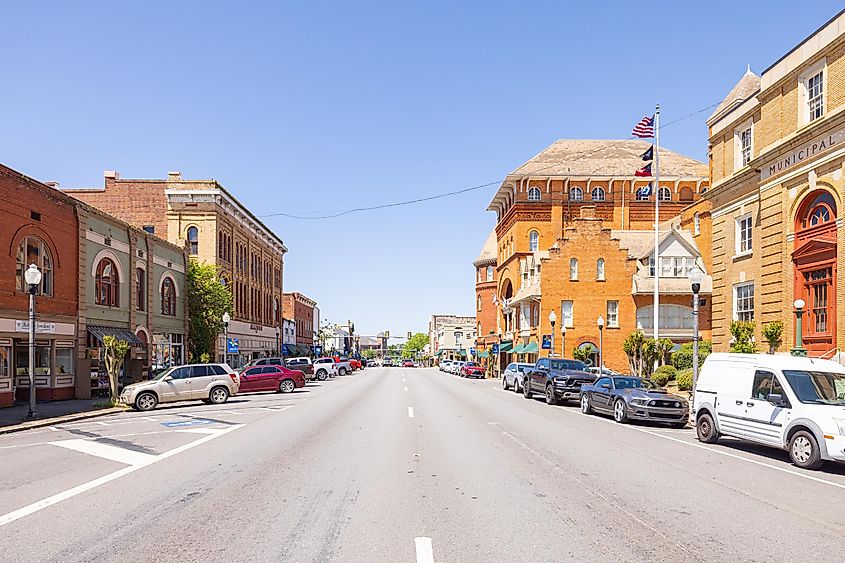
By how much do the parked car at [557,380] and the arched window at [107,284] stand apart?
20.4 metres

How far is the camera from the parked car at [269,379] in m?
36.8

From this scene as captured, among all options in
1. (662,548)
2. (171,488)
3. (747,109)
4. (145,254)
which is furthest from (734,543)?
(145,254)

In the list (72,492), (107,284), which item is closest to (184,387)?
(107,284)

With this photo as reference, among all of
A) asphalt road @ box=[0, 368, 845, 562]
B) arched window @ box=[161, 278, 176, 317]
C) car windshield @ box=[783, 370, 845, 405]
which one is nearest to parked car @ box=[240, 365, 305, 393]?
arched window @ box=[161, 278, 176, 317]

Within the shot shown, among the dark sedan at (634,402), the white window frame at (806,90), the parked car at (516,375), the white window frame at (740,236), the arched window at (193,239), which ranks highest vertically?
the white window frame at (806,90)

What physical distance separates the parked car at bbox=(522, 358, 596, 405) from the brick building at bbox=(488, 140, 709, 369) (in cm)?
2253

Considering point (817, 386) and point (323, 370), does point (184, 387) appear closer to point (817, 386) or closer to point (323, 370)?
point (817, 386)

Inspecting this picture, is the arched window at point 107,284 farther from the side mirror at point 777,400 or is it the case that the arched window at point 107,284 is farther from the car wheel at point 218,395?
the side mirror at point 777,400

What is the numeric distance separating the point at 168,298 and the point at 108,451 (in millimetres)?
30132

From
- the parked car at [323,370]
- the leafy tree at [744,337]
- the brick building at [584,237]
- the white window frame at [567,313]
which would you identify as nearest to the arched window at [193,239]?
the parked car at [323,370]

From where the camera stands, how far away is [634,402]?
20656 millimetres

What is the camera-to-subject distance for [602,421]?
22094mm

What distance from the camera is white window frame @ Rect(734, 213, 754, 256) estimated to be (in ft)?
97.4

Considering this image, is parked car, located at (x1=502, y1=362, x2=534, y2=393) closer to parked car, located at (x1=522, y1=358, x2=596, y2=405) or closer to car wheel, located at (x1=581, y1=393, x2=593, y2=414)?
parked car, located at (x1=522, y1=358, x2=596, y2=405)
